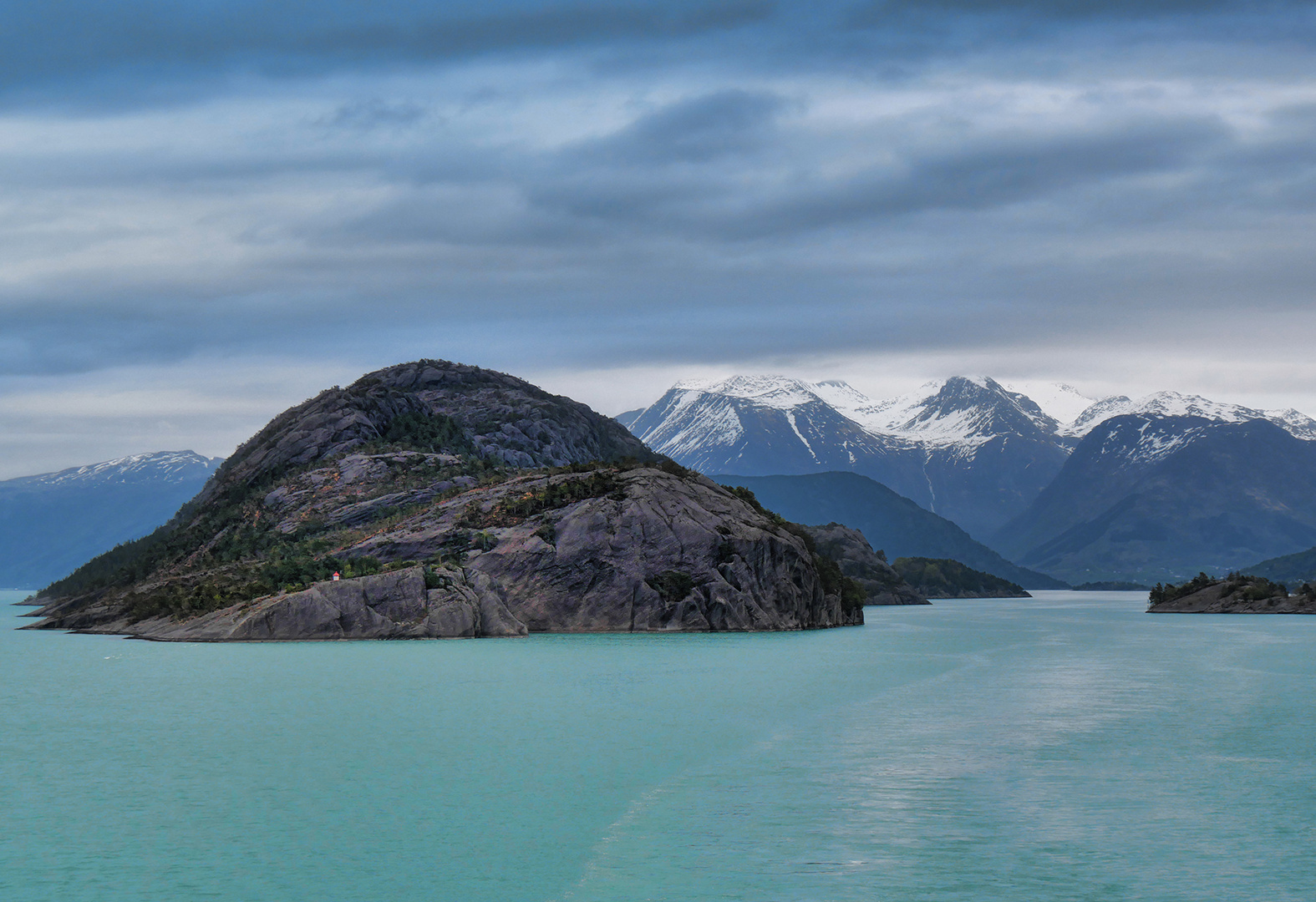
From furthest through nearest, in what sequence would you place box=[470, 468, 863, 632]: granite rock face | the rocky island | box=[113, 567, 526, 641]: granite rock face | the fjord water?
box=[470, 468, 863, 632]: granite rock face
the rocky island
box=[113, 567, 526, 641]: granite rock face
the fjord water

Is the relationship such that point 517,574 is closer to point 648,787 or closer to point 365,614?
point 365,614

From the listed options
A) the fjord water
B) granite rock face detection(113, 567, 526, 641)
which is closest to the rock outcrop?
granite rock face detection(113, 567, 526, 641)

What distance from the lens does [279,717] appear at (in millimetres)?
71688

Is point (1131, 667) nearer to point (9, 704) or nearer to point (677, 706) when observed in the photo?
point (677, 706)

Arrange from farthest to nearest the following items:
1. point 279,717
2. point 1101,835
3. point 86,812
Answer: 1. point 279,717
2. point 86,812
3. point 1101,835

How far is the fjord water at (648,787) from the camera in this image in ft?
123

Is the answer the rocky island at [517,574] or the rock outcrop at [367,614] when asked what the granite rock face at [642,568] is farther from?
the rock outcrop at [367,614]

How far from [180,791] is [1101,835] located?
36.4 meters

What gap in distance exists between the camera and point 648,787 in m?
52.0

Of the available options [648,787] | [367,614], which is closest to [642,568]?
[367,614]

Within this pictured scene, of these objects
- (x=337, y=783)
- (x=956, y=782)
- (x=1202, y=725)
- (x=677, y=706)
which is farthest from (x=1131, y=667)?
(x=337, y=783)

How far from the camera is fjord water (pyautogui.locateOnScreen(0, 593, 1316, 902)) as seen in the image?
37.3m

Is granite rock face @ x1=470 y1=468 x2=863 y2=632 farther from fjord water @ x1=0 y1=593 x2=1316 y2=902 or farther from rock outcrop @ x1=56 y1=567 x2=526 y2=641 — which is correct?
fjord water @ x1=0 y1=593 x2=1316 y2=902

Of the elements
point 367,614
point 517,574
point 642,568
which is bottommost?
point 367,614
